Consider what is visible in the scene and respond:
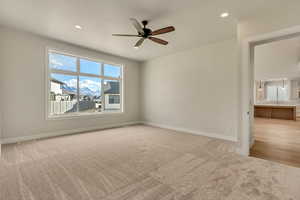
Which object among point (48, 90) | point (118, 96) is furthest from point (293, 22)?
point (48, 90)

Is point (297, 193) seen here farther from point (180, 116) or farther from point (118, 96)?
point (118, 96)

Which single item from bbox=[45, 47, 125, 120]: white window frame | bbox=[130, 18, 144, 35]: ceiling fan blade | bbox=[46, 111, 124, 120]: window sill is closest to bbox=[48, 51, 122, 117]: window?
bbox=[45, 47, 125, 120]: white window frame

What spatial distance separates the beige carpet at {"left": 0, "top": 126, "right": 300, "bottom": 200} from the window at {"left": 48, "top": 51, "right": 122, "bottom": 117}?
1.64 m

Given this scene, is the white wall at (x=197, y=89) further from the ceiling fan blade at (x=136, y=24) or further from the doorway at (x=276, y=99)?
the ceiling fan blade at (x=136, y=24)

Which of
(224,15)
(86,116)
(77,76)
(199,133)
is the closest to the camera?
(224,15)

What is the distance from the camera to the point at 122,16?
2811 millimetres

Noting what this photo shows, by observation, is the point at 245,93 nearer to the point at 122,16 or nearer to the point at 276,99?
the point at 122,16

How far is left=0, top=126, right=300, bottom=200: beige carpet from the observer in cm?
162

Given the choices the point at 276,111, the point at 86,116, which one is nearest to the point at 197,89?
the point at 86,116

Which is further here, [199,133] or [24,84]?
[199,133]

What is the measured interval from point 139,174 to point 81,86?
12.7 ft

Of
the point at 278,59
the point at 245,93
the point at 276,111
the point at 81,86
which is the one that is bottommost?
the point at 276,111

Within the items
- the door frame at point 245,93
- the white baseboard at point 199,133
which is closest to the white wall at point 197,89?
the white baseboard at point 199,133

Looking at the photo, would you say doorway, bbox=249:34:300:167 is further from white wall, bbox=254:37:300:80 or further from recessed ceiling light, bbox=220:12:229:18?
recessed ceiling light, bbox=220:12:229:18
